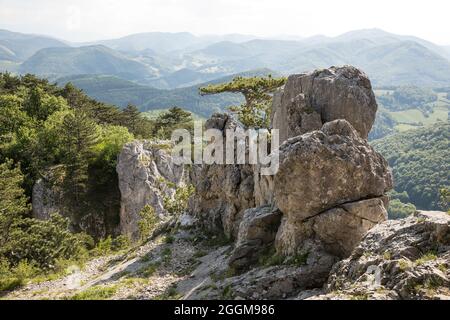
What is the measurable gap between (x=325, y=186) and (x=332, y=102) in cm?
796

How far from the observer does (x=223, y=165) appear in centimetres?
3522

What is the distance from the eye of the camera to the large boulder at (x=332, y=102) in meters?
25.4

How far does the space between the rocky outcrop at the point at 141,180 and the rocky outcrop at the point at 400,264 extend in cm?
3890

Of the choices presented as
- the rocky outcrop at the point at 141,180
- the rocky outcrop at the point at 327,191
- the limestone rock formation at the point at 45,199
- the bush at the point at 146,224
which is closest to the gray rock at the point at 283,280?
the rocky outcrop at the point at 327,191

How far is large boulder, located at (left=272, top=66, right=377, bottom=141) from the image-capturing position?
83.2 ft

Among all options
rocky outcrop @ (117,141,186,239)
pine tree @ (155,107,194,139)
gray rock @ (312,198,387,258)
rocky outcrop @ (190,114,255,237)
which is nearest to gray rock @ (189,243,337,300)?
gray rock @ (312,198,387,258)

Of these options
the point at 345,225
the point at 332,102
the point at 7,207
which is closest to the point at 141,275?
the point at 7,207

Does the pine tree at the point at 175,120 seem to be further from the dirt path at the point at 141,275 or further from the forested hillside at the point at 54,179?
the dirt path at the point at 141,275

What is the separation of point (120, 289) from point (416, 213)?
1793cm

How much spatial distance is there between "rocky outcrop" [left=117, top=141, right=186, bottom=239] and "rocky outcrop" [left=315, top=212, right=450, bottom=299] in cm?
3890

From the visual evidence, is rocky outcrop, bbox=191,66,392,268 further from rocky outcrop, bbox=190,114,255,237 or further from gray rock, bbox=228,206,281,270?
rocky outcrop, bbox=190,114,255,237

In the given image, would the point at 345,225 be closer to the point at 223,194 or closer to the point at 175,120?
the point at 223,194

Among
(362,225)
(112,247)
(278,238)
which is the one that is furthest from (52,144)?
(362,225)

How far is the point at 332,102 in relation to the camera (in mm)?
25781
